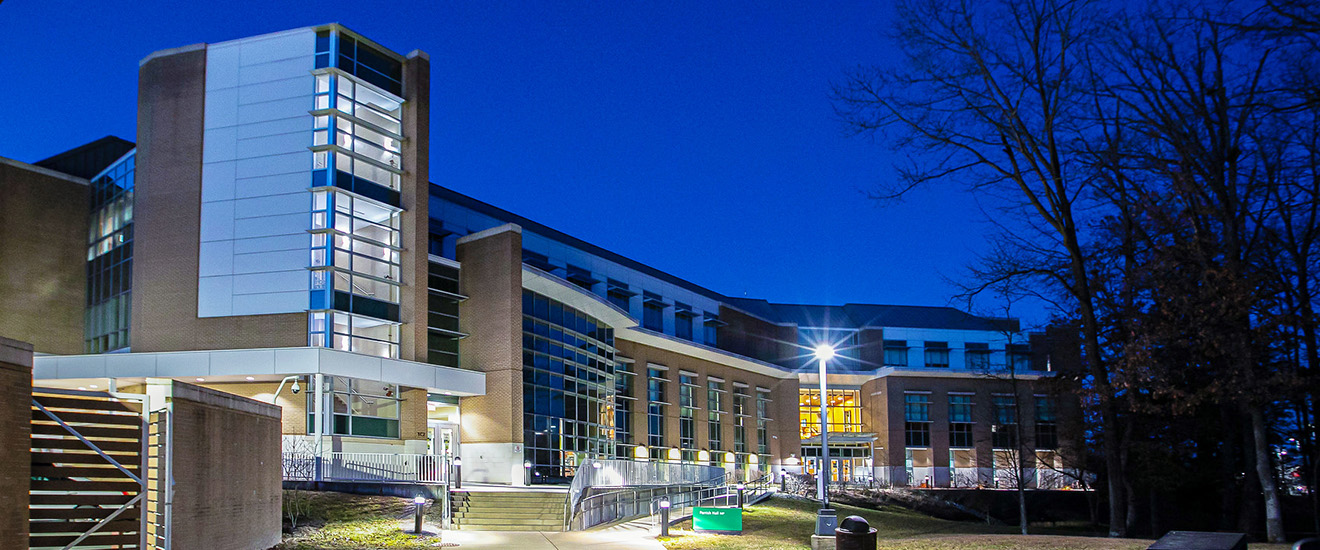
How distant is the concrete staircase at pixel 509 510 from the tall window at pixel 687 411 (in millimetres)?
32352

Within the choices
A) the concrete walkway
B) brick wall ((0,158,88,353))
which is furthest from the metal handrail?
brick wall ((0,158,88,353))

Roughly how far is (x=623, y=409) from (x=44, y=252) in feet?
89.8

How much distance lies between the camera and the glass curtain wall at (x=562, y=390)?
1838 inches

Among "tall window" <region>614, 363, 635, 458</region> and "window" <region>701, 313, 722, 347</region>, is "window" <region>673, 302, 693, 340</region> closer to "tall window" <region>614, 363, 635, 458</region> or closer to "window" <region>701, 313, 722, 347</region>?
"window" <region>701, 313, 722, 347</region>

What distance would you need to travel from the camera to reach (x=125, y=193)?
44969 mm

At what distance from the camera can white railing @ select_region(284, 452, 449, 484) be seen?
3606 centimetres

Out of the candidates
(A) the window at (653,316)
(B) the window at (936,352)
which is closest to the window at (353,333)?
(A) the window at (653,316)

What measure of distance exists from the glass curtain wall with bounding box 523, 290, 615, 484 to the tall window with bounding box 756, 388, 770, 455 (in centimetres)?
2162

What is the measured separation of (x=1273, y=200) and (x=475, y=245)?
1160 inches

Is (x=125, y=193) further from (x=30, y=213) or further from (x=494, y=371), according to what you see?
(x=494, y=371)

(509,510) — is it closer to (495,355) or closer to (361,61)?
(495,355)

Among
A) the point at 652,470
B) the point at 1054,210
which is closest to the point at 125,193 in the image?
the point at 652,470

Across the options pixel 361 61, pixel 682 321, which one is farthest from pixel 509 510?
pixel 682 321

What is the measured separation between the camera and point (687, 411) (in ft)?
212
